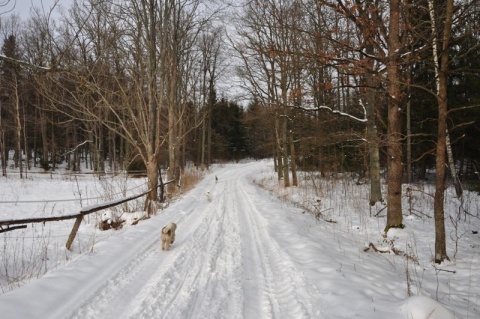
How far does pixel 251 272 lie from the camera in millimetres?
5535

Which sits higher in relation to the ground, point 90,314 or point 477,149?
point 477,149

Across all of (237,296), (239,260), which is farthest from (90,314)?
(239,260)

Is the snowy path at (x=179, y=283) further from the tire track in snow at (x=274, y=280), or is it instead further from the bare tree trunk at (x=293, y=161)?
the bare tree trunk at (x=293, y=161)

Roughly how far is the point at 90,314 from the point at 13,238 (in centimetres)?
766

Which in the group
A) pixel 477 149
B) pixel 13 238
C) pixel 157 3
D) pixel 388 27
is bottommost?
pixel 13 238

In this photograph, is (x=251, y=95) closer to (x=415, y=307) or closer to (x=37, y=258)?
(x=37, y=258)

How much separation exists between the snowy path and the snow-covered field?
0.05 ft

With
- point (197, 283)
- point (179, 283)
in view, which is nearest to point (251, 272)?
point (197, 283)

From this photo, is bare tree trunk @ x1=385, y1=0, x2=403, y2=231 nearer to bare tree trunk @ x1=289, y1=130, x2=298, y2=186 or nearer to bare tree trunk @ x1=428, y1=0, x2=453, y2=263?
bare tree trunk @ x1=428, y1=0, x2=453, y2=263

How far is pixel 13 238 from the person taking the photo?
31.8ft

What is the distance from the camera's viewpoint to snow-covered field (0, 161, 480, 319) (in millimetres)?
4023

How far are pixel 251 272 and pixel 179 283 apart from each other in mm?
1266

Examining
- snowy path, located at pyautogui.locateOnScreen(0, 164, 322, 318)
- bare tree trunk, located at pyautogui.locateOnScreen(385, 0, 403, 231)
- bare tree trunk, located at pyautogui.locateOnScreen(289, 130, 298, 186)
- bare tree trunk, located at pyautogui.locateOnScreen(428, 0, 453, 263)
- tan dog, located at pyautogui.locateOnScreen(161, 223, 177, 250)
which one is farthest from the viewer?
bare tree trunk, located at pyautogui.locateOnScreen(289, 130, 298, 186)

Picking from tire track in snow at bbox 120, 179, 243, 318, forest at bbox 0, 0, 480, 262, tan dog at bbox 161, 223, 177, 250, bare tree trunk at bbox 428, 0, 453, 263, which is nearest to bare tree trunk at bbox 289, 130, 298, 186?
forest at bbox 0, 0, 480, 262
